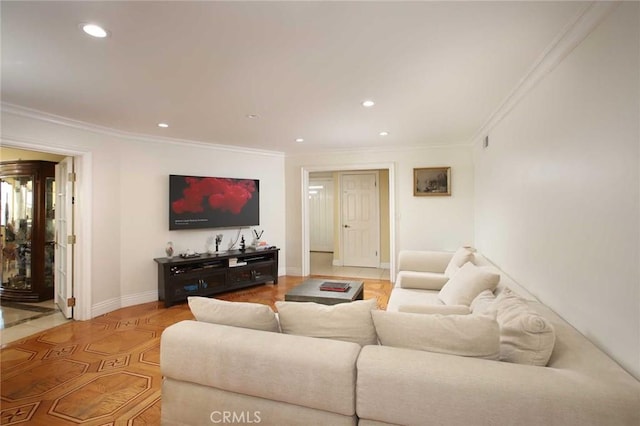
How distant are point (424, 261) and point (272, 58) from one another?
10.1ft

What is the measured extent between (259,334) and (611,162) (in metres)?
1.90

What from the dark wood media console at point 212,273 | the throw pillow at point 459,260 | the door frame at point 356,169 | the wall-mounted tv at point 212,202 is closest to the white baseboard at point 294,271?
the door frame at point 356,169

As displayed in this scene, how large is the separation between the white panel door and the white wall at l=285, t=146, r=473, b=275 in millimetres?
3327

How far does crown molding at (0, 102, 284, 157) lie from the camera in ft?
10.2

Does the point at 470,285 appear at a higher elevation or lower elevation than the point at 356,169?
lower

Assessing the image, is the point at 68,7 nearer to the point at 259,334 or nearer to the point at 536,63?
the point at 259,334

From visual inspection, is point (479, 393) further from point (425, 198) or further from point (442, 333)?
point (425, 198)

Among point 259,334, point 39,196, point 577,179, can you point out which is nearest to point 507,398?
point 259,334

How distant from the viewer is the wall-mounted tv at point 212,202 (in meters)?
4.62

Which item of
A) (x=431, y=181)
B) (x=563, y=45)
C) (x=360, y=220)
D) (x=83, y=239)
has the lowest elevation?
(x=83, y=239)

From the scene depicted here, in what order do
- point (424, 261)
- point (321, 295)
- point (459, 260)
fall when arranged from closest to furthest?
point (321, 295)
point (459, 260)
point (424, 261)

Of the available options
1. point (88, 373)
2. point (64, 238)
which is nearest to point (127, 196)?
point (64, 238)

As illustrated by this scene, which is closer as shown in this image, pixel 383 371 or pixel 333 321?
pixel 383 371

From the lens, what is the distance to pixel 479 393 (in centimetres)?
123
